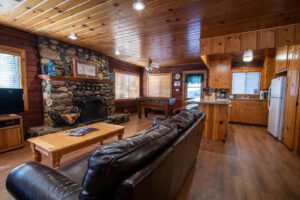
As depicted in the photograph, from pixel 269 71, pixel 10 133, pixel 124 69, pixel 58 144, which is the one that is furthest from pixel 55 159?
pixel 269 71

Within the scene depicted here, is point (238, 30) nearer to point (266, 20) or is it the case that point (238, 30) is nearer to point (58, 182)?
point (266, 20)

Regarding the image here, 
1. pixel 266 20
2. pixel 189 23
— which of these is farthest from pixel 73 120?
pixel 266 20

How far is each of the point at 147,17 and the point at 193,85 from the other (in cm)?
441

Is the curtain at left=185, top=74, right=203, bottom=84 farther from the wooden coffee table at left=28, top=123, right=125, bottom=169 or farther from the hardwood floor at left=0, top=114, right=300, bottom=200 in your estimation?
the wooden coffee table at left=28, top=123, right=125, bottom=169

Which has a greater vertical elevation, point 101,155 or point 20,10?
point 20,10

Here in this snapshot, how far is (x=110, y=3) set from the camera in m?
1.90

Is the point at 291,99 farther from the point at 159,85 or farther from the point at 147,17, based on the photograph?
the point at 159,85

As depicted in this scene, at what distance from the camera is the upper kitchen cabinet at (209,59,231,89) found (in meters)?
4.03

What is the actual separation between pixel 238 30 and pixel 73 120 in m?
4.29

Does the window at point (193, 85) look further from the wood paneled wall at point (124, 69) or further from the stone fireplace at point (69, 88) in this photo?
the stone fireplace at point (69, 88)

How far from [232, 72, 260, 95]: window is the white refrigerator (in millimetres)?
1689

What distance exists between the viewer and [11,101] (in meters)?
2.61

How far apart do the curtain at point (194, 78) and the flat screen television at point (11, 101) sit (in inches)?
222

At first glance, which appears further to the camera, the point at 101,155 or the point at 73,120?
the point at 73,120
